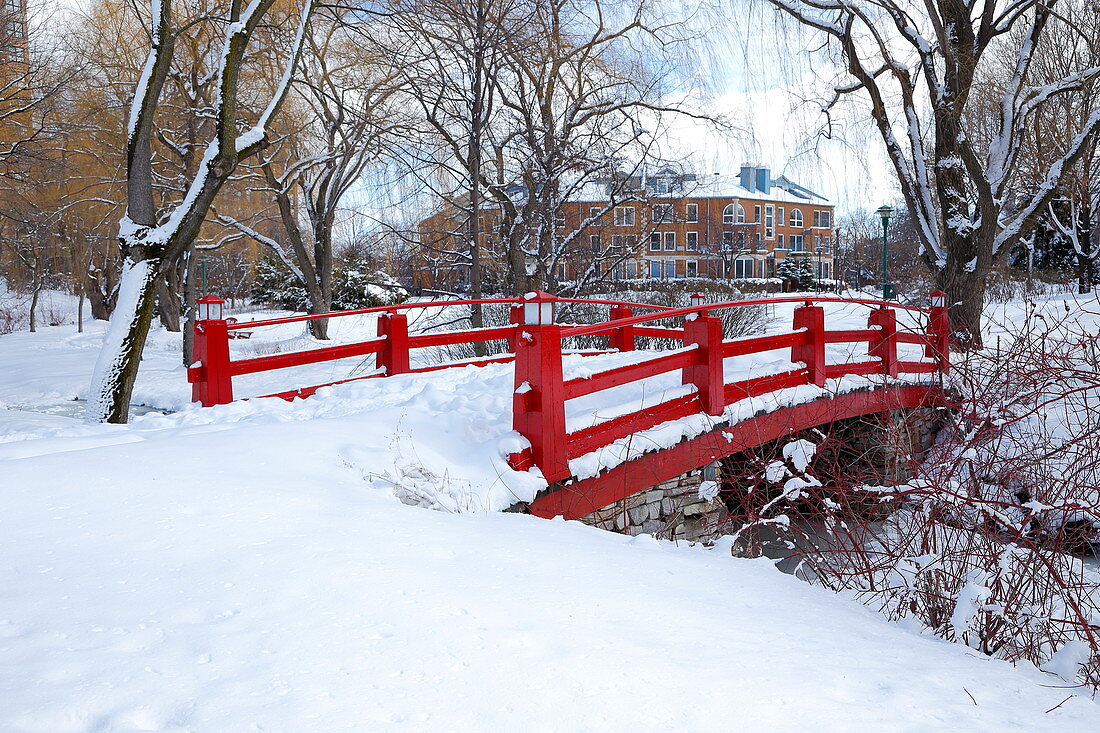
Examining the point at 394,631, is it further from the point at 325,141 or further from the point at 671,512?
the point at 325,141

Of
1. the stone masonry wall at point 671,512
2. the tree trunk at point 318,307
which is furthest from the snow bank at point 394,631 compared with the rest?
the tree trunk at point 318,307

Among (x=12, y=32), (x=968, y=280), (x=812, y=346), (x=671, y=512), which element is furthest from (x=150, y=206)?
(x=968, y=280)

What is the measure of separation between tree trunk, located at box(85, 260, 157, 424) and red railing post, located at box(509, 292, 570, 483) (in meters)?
4.60

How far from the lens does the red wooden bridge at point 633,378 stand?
525 cm

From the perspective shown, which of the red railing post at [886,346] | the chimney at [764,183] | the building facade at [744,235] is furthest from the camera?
the chimney at [764,183]

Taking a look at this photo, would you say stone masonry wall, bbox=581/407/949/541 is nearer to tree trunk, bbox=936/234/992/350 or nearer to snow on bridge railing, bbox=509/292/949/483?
snow on bridge railing, bbox=509/292/949/483

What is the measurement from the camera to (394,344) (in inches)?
331

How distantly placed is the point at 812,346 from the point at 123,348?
6.79 meters

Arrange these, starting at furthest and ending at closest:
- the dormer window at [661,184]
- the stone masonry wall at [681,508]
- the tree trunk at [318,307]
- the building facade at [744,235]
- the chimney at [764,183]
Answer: the chimney at [764,183] → the building facade at [744,235] → the tree trunk at [318,307] → the dormer window at [661,184] → the stone masonry wall at [681,508]

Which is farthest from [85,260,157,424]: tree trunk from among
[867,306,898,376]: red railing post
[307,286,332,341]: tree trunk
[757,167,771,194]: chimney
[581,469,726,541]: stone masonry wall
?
[757,167,771,194]: chimney

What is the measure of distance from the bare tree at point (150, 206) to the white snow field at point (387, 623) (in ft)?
11.2

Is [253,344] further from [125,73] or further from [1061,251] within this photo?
[1061,251]

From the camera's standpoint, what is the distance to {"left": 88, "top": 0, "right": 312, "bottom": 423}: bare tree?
7949 mm

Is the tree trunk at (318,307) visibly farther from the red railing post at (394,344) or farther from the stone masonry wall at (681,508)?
the stone masonry wall at (681,508)
